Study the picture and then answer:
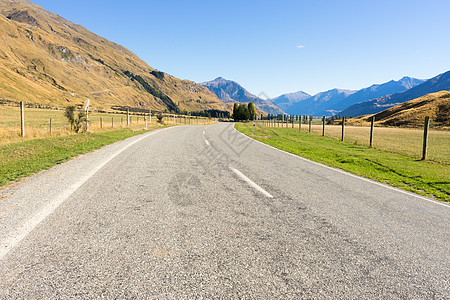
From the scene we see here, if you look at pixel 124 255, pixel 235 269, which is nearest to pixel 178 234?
pixel 124 255

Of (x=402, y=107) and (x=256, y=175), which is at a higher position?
(x=402, y=107)

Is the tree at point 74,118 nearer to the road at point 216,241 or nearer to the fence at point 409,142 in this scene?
the road at point 216,241

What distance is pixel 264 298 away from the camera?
2.04 metres

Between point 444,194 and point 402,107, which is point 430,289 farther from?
point 402,107

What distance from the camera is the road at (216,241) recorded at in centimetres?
219

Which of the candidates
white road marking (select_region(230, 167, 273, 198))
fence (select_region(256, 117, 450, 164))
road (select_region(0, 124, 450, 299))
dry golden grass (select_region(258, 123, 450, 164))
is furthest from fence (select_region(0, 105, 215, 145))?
dry golden grass (select_region(258, 123, 450, 164))

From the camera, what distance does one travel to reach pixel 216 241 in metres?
2.98

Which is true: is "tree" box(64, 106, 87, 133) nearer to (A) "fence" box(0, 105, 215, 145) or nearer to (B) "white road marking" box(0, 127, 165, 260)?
(A) "fence" box(0, 105, 215, 145)

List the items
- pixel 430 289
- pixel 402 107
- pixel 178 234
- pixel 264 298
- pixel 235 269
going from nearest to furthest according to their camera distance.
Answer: pixel 264 298, pixel 430 289, pixel 235 269, pixel 178 234, pixel 402 107

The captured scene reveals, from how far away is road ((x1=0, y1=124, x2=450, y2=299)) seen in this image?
2.19m

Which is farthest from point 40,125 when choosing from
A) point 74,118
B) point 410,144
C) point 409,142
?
point 409,142

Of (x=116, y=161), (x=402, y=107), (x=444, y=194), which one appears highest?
(x=402, y=107)

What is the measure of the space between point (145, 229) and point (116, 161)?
5.40 m

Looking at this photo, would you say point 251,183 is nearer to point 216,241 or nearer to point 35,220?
point 216,241
